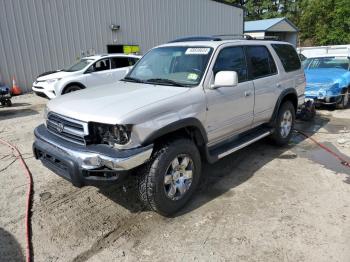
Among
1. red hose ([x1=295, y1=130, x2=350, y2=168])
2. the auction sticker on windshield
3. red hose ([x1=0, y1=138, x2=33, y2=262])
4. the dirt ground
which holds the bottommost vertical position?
red hose ([x1=295, y1=130, x2=350, y2=168])

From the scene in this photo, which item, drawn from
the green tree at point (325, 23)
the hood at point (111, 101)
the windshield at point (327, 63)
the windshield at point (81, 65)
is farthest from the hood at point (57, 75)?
the green tree at point (325, 23)

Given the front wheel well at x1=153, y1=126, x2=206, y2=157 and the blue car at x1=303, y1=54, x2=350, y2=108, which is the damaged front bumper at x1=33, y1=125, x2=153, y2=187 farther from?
the blue car at x1=303, y1=54, x2=350, y2=108

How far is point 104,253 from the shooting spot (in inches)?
115

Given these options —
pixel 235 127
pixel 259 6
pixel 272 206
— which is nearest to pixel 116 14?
pixel 235 127

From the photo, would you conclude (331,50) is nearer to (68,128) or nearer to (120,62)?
(120,62)

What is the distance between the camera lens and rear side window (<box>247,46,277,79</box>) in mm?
4570

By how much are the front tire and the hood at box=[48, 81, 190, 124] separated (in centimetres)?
55

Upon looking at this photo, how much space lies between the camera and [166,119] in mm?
3201

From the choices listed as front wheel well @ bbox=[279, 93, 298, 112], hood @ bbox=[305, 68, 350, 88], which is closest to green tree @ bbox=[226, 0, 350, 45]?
hood @ bbox=[305, 68, 350, 88]

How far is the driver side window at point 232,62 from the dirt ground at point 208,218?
1.49 metres

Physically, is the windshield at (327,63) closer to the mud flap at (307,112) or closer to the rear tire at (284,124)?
the mud flap at (307,112)

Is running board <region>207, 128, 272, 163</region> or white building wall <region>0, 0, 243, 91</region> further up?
white building wall <region>0, 0, 243, 91</region>

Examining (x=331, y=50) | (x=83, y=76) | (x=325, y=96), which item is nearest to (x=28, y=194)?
(x=83, y=76)

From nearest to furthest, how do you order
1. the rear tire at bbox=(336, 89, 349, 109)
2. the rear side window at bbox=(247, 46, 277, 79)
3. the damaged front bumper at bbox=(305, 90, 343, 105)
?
the rear side window at bbox=(247, 46, 277, 79)
the damaged front bumper at bbox=(305, 90, 343, 105)
the rear tire at bbox=(336, 89, 349, 109)
